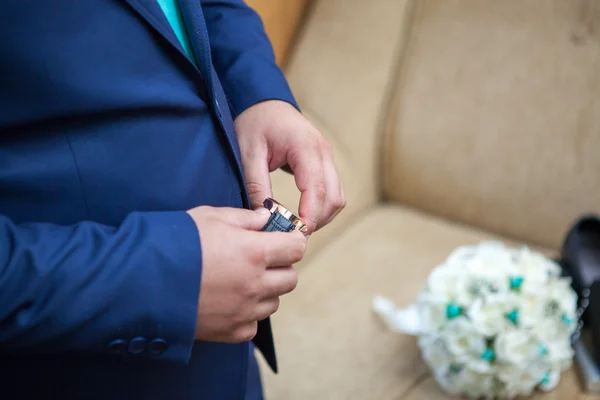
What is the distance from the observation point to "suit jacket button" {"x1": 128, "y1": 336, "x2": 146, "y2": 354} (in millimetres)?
494

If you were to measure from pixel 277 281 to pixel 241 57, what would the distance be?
0.32 metres

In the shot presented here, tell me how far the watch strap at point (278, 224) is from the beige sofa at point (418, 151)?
627mm

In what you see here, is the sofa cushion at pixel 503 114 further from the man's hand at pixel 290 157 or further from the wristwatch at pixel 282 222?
the wristwatch at pixel 282 222

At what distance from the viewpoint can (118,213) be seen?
0.55 metres

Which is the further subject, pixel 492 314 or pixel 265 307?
pixel 492 314

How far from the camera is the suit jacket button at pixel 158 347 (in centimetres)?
50

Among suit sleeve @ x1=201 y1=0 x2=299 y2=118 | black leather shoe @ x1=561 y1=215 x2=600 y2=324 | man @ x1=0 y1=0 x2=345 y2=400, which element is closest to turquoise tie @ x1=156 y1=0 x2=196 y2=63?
man @ x1=0 y1=0 x2=345 y2=400

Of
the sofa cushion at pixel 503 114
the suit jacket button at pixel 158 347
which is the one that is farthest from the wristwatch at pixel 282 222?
the sofa cushion at pixel 503 114

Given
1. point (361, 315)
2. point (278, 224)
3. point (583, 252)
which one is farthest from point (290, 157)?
point (583, 252)

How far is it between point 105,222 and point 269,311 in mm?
170

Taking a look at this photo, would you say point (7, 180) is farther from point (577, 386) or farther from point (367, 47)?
point (367, 47)

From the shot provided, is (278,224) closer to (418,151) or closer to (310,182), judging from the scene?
(310,182)

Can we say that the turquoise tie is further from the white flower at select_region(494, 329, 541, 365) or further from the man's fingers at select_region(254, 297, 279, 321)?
the white flower at select_region(494, 329, 541, 365)

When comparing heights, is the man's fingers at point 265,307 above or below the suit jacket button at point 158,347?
above
